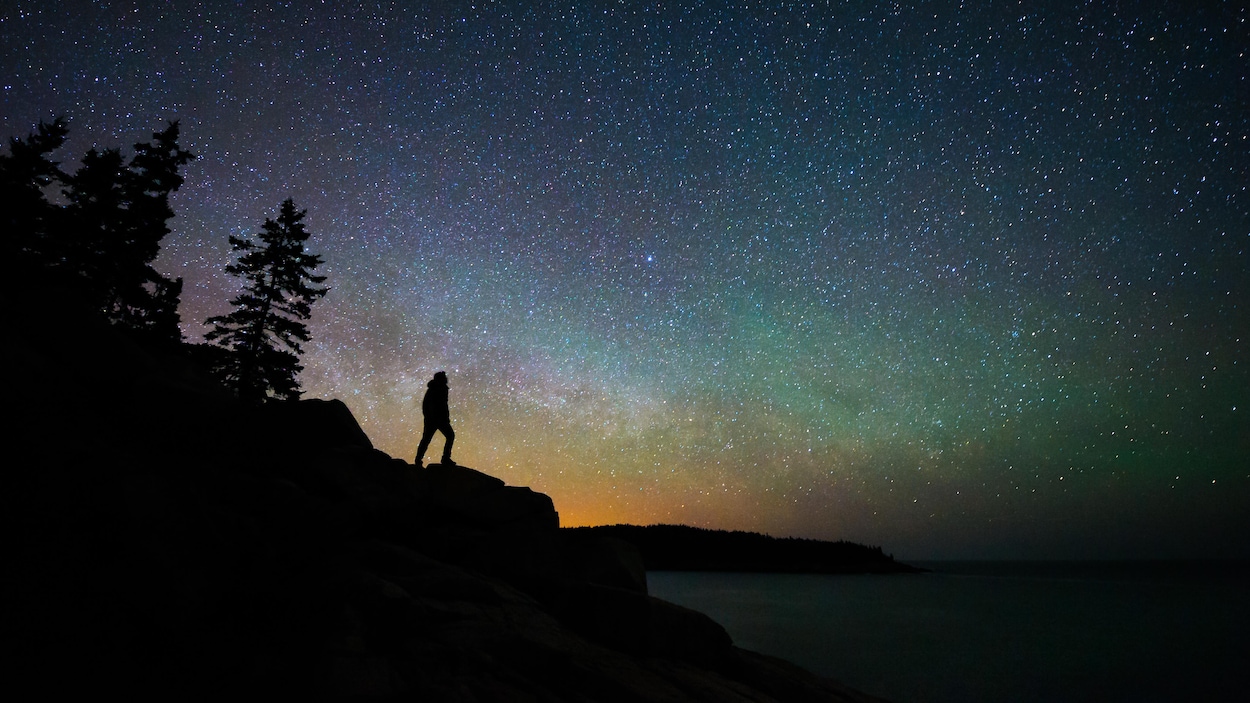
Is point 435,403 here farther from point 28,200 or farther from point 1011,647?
point 1011,647

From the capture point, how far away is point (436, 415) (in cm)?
1620

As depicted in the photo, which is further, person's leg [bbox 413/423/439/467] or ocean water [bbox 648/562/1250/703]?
ocean water [bbox 648/562/1250/703]

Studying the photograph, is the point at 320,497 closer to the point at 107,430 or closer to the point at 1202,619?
the point at 107,430

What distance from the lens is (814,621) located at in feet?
216

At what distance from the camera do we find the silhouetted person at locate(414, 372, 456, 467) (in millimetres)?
16125

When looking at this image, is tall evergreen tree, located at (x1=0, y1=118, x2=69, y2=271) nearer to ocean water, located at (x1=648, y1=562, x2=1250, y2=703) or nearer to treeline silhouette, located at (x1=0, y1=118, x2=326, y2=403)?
treeline silhouette, located at (x1=0, y1=118, x2=326, y2=403)

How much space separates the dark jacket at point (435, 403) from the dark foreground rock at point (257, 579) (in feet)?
5.75

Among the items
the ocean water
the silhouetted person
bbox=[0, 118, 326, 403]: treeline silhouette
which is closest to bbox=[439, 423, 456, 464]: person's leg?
the silhouetted person

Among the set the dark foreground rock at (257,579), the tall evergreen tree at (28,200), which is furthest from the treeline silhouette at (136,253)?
the dark foreground rock at (257,579)

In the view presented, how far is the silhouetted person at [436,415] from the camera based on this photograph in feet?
52.9

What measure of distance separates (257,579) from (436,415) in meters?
6.58

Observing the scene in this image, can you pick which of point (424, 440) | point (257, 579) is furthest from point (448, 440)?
point (257, 579)

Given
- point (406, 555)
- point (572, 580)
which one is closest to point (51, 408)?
point (406, 555)

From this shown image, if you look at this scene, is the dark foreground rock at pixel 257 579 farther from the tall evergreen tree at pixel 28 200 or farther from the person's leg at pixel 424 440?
the tall evergreen tree at pixel 28 200
